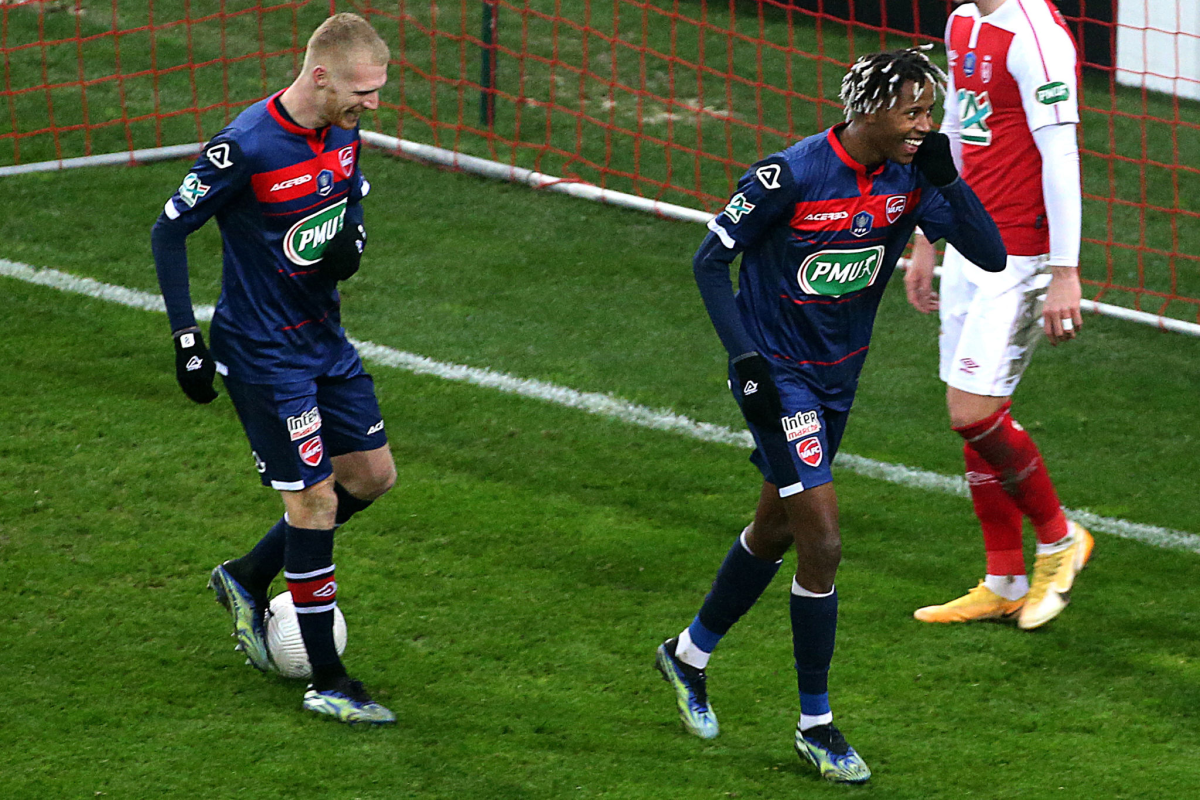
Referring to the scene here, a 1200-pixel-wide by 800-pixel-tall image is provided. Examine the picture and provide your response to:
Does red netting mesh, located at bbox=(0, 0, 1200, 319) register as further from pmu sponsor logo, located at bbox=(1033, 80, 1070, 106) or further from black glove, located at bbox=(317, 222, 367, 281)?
black glove, located at bbox=(317, 222, 367, 281)

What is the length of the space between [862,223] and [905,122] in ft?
0.94

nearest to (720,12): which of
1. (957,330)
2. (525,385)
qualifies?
(525,385)

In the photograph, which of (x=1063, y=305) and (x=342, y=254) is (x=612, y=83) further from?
(x=342, y=254)

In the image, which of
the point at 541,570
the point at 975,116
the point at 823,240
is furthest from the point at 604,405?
the point at 823,240

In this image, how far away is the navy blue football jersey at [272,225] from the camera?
406 centimetres

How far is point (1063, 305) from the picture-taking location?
15.3 feet

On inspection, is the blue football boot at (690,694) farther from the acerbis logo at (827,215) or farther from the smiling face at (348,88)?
the smiling face at (348,88)

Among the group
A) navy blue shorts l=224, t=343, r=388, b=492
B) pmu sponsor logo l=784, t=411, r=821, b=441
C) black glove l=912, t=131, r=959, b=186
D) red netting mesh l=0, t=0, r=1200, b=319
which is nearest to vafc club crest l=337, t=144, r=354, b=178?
navy blue shorts l=224, t=343, r=388, b=492

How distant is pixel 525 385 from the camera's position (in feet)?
22.5

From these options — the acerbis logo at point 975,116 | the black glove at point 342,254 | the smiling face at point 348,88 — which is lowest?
the black glove at point 342,254

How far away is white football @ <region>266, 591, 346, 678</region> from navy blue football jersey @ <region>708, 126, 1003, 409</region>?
1.45 m

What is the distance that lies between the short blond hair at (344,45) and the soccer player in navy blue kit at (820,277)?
981 mm

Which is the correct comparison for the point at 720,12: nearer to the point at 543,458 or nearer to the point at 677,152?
the point at 677,152

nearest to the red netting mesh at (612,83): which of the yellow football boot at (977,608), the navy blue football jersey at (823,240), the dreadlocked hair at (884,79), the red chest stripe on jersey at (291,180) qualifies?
the yellow football boot at (977,608)
